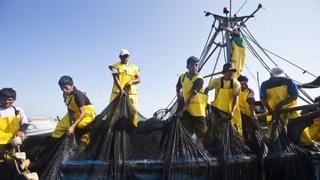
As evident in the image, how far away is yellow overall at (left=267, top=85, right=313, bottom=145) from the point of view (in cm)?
464

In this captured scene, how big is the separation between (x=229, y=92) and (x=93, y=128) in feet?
7.66

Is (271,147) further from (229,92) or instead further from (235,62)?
(235,62)

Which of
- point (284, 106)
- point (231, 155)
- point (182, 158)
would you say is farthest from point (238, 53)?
point (182, 158)

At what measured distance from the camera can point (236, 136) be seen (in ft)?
13.8

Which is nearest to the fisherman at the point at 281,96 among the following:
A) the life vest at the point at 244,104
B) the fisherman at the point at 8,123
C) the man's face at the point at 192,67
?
the life vest at the point at 244,104

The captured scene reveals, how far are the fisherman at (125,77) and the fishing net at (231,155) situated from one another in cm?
161

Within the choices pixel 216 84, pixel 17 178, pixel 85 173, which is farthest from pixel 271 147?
pixel 17 178

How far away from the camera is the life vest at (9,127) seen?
4.12m

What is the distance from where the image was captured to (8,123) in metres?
4.17

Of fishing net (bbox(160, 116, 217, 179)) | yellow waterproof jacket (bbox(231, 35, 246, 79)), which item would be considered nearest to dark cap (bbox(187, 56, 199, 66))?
fishing net (bbox(160, 116, 217, 179))

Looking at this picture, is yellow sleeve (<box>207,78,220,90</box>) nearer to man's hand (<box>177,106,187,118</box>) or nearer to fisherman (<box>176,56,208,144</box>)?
fisherman (<box>176,56,208,144</box>)

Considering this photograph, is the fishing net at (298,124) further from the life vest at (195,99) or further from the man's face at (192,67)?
the man's face at (192,67)

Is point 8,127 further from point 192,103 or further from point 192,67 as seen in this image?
point 192,67

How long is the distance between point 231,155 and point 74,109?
2.49 m
